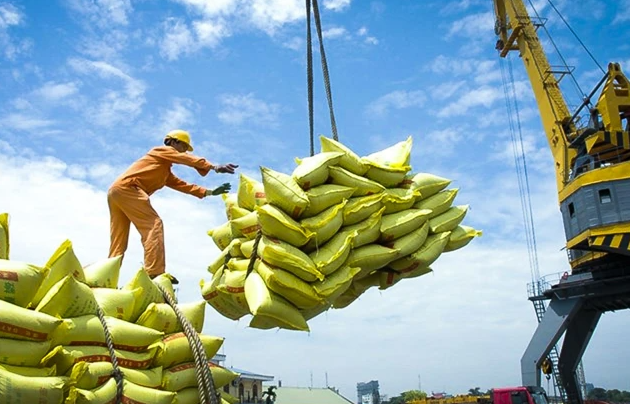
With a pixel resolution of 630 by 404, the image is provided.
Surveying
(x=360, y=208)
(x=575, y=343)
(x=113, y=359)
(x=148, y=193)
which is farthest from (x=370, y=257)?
(x=575, y=343)

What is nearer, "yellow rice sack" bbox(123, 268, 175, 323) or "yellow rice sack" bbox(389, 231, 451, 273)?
"yellow rice sack" bbox(123, 268, 175, 323)

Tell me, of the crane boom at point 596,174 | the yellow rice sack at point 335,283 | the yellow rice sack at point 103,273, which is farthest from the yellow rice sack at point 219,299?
the crane boom at point 596,174

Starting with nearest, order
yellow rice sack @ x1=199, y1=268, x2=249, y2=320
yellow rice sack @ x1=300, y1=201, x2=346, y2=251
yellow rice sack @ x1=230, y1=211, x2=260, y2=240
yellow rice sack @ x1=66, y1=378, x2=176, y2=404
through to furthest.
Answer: yellow rice sack @ x1=66, y1=378, x2=176, y2=404
yellow rice sack @ x1=300, y1=201, x2=346, y2=251
yellow rice sack @ x1=230, y1=211, x2=260, y2=240
yellow rice sack @ x1=199, y1=268, x2=249, y2=320

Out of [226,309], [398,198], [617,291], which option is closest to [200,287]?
[226,309]

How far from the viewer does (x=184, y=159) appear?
3.89m

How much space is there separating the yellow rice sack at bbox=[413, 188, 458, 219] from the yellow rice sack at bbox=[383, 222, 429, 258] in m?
0.24

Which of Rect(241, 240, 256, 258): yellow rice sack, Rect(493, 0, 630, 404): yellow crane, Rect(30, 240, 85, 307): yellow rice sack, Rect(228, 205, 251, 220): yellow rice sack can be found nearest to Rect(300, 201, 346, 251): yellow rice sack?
Rect(241, 240, 256, 258): yellow rice sack

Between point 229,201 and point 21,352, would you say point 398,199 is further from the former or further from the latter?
point 21,352

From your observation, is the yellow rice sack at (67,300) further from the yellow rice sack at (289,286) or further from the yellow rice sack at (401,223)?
the yellow rice sack at (401,223)

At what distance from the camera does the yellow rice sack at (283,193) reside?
342 centimetres

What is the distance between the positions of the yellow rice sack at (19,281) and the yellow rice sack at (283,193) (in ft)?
4.58

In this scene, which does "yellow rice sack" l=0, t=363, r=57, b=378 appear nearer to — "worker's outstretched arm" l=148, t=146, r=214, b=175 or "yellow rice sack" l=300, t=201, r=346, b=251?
"yellow rice sack" l=300, t=201, r=346, b=251

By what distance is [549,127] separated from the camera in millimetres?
21906

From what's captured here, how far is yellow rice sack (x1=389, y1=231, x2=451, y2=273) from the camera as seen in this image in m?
3.95
